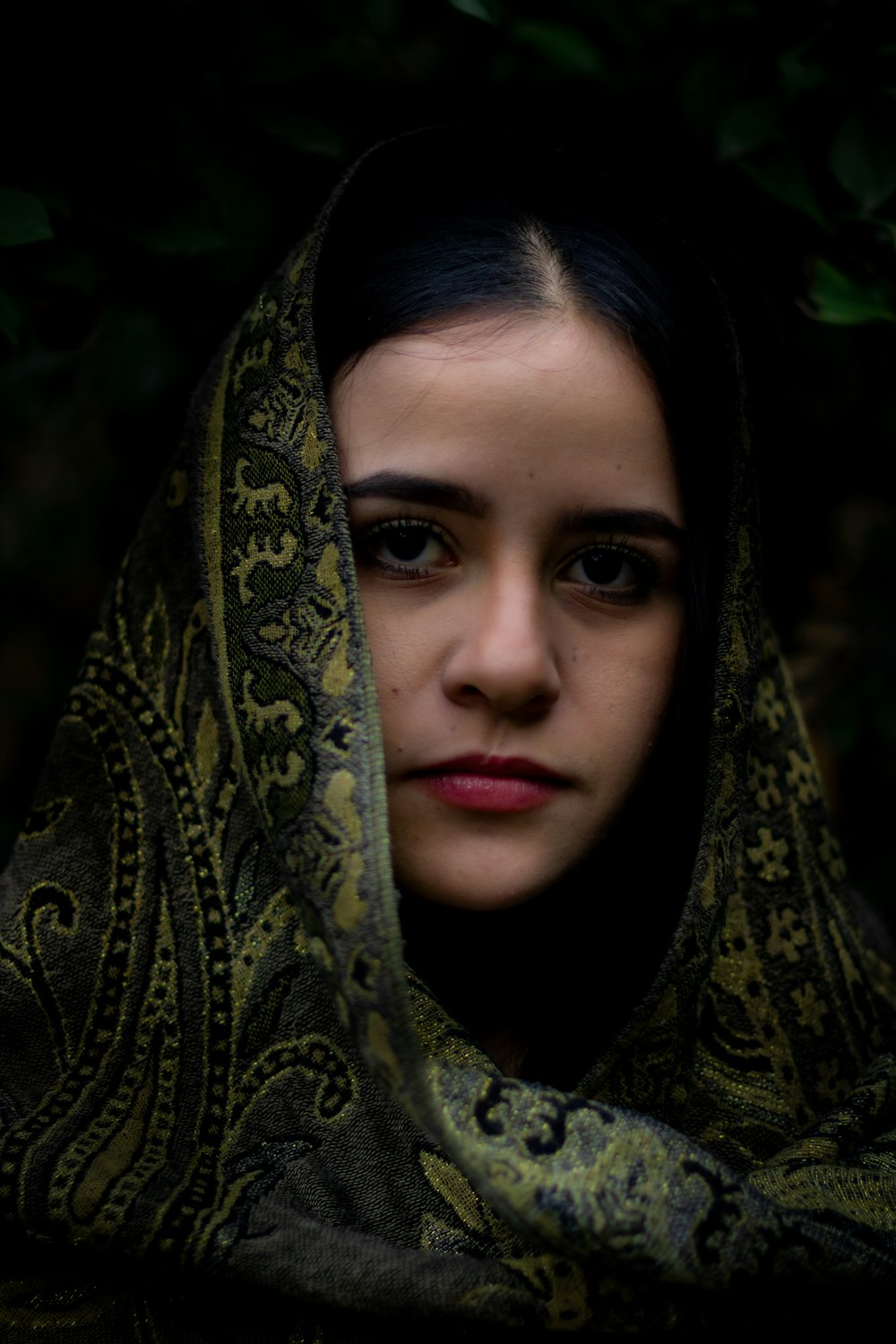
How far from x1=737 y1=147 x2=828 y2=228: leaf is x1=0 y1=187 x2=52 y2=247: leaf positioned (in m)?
0.85

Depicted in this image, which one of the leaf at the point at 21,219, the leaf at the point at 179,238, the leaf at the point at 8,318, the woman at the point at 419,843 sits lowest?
the woman at the point at 419,843

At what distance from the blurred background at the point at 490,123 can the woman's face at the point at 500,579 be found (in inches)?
14.8

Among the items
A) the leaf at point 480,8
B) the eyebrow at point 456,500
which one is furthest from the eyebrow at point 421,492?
the leaf at point 480,8

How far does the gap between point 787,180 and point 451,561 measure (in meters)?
0.71

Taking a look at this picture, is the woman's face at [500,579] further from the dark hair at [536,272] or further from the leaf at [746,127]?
the leaf at [746,127]

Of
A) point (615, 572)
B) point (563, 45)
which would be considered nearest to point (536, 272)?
point (615, 572)

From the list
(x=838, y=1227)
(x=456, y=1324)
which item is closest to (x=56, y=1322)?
(x=456, y=1324)

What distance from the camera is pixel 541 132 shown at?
5.03 ft

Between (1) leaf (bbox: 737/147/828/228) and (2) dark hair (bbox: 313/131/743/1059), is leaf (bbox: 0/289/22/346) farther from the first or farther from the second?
(1) leaf (bbox: 737/147/828/228)

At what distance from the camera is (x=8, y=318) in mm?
1260

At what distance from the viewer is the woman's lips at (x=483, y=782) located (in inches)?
47.7

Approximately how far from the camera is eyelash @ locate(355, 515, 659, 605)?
1228 mm

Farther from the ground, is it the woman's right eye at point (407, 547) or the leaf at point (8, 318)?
the leaf at point (8, 318)

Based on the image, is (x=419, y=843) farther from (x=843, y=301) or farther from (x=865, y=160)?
(x=865, y=160)
